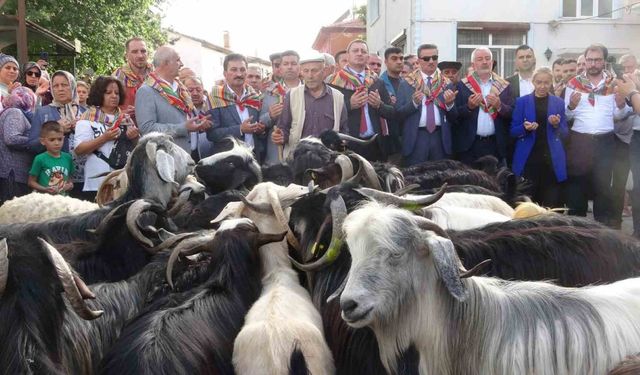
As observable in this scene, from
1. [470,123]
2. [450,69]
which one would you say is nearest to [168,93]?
[470,123]

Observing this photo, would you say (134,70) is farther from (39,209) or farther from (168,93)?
(39,209)

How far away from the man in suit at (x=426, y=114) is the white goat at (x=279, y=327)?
404 cm

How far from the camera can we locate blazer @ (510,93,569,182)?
8133 mm

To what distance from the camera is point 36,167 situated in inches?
290

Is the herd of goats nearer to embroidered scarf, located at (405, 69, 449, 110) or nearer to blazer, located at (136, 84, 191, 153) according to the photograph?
blazer, located at (136, 84, 191, 153)

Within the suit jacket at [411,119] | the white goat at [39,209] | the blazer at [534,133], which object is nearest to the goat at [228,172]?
the white goat at [39,209]

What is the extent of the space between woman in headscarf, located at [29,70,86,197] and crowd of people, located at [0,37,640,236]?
15mm

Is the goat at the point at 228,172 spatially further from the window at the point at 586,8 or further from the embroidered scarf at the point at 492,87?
the window at the point at 586,8

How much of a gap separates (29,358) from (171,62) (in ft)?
15.7

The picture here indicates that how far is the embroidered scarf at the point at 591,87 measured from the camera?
8.36 m

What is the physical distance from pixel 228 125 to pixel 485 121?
310 centimetres

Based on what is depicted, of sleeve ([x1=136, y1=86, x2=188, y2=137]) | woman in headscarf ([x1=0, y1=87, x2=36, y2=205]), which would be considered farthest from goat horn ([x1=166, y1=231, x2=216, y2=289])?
woman in headscarf ([x1=0, y1=87, x2=36, y2=205])

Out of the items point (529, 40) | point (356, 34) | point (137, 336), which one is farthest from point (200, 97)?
point (356, 34)

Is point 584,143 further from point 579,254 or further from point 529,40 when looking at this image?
point 529,40
